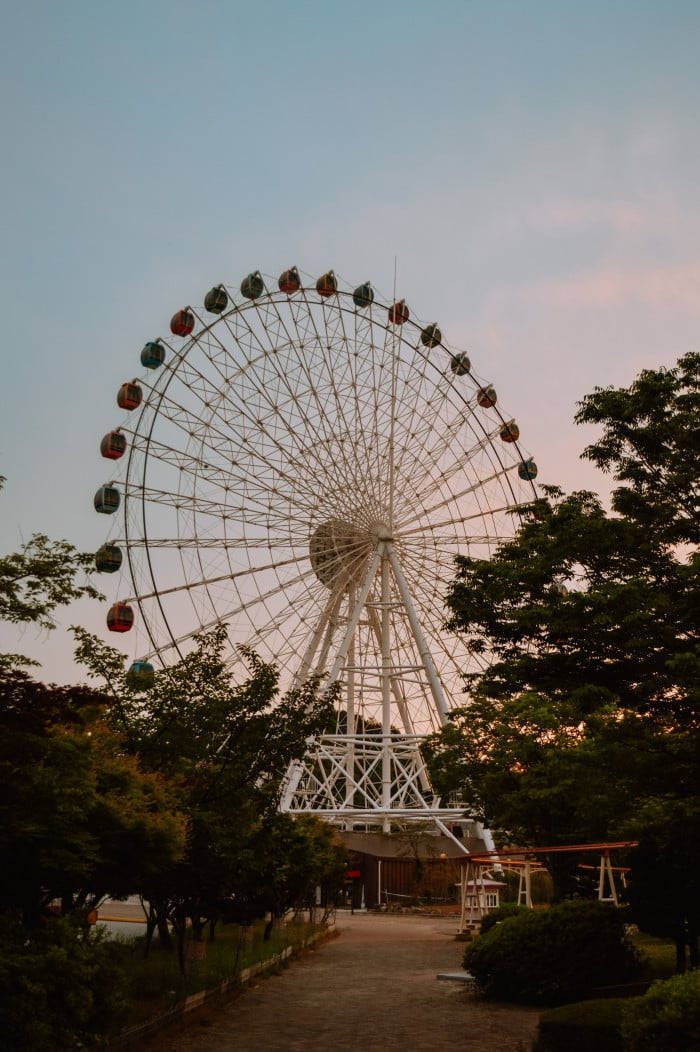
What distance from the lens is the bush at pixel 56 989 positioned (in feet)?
28.3

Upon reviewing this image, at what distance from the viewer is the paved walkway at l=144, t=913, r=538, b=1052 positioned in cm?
1306

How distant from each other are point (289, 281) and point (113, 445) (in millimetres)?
9222

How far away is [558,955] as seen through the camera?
1589 cm

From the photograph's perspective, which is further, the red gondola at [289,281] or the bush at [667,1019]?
the red gondola at [289,281]

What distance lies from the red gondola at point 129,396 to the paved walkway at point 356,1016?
18807 mm

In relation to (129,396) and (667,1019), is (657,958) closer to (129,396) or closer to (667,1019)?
(667,1019)

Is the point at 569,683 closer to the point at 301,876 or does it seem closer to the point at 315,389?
the point at 301,876

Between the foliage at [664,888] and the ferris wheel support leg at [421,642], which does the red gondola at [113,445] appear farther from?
the foliage at [664,888]

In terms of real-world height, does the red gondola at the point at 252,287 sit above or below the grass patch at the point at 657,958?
above

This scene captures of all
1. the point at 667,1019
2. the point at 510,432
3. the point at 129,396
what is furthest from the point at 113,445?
the point at 667,1019

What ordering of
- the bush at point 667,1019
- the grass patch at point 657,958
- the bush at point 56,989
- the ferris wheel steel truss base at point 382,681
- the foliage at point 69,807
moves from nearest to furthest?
the bush at point 667,1019, the bush at point 56,989, the foliage at point 69,807, the grass patch at point 657,958, the ferris wheel steel truss base at point 382,681

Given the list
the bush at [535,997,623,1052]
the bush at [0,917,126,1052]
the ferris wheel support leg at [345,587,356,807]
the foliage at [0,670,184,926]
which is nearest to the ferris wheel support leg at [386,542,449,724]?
the ferris wheel support leg at [345,587,356,807]

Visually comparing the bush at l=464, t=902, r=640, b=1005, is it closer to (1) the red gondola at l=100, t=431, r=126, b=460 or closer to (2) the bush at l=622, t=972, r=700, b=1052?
(2) the bush at l=622, t=972, r=700, b=1052

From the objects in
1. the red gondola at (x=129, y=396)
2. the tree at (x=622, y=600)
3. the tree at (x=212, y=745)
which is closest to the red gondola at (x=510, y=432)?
the red gondola at (x=129, y=396)
